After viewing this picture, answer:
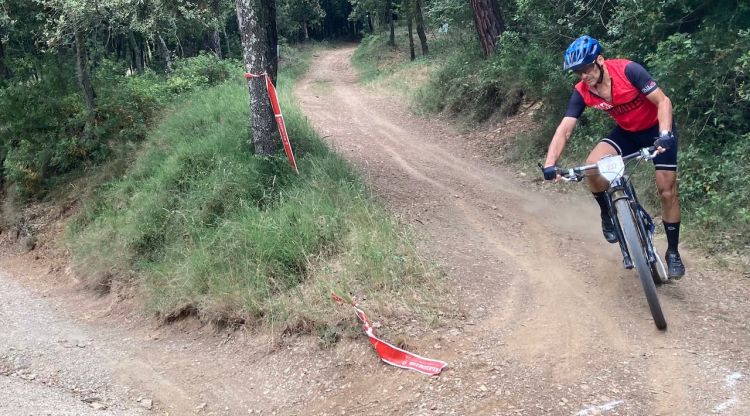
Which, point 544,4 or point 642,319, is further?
point 544,4

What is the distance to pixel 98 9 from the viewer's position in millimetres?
10664

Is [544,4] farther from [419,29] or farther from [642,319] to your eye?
[419,29]

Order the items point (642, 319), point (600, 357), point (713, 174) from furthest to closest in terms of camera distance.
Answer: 1. point (713, 174)
2. point (642, 319)
3. point (600, 357)

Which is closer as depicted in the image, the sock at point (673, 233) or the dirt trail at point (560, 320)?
the dirt trail at point (560, 320)

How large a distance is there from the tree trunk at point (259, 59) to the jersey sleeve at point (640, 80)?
5114 mm

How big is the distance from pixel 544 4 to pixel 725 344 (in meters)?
7.58

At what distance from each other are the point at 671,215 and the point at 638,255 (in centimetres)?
92

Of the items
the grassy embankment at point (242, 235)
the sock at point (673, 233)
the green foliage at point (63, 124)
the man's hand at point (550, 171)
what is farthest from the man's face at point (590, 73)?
the green foliage at point (63, 124)

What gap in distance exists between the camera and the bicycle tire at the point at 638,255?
4293mm

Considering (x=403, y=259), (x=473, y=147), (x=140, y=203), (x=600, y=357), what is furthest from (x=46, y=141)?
(x=600, y=357)

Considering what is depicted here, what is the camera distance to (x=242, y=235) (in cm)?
688

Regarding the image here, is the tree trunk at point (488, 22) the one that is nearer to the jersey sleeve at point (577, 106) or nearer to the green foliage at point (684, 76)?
the green foliage at point (684, 76)

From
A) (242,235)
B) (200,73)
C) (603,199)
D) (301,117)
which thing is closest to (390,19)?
(200,73)

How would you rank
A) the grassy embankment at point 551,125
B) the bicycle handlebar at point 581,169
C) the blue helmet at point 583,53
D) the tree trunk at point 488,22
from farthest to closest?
the tree trunk at point 488,22 < the grassy embankment at point 551,125 < the blue helmet at point 583,53 < the bicycle handlebar at point 581,169
